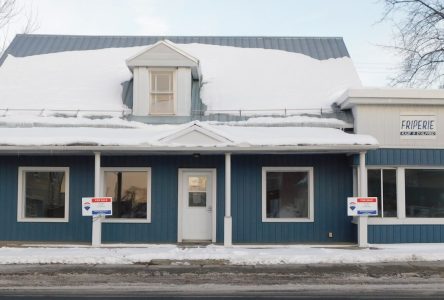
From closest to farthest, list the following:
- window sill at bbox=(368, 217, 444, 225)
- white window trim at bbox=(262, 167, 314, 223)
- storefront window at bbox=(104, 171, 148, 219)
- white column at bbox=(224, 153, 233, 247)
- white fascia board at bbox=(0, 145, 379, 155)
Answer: white fascia board at bbox=(0, 145, 379, 155)
white column at bbox=(224, 153, 233, 247)
window sill at bbox=(368, 217, 444, 225)
white window trim at bbox=(262, 167, 314, 223)
storefront window at bbox=(104, 171, 148, 219)

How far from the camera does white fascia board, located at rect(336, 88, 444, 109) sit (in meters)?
15.5

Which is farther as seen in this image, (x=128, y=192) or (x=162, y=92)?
(x=162, y=92)

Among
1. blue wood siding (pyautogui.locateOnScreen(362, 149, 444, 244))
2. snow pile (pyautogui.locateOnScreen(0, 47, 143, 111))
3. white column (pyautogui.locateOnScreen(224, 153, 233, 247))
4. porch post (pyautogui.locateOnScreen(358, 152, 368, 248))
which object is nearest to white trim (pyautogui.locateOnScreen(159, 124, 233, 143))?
white column (pyautogui.locateOnScreen(224, 153, 233, 247))

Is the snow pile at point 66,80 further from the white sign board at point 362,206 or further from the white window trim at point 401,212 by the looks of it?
the white window trim at point 401,212

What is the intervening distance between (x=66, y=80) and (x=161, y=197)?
5.92m

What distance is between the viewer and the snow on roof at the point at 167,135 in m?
14.6

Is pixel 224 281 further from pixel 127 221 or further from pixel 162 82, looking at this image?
pixel 162 82

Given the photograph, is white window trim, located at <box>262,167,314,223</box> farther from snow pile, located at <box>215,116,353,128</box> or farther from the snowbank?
snow pile, located at <box>215,116,353,128</box>

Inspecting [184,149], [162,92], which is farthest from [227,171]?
[162,92]

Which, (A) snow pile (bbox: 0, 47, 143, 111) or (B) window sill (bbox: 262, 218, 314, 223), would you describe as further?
(A) snow pile (bbox: 0, 47, 143, 111)

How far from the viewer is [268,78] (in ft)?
62.1

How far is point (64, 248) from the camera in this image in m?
14.6

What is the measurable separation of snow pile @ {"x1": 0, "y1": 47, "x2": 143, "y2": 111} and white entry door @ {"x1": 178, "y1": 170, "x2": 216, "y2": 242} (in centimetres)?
335

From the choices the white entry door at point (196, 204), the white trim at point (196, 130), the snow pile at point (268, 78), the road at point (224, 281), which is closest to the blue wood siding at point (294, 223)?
the white entry door at point (196, 204)
